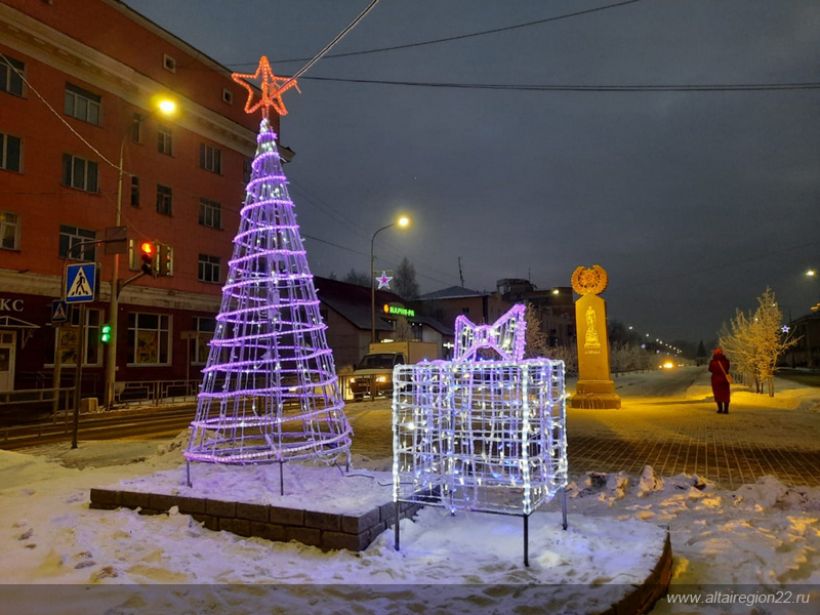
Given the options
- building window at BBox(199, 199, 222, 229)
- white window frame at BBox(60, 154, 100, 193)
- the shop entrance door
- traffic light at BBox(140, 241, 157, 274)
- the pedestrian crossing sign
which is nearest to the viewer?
the pedestrian crossing sign

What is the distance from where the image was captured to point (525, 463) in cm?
435

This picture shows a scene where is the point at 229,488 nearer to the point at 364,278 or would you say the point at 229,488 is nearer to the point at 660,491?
the point at 660,491

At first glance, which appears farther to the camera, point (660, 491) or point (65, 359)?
point (65, 359)

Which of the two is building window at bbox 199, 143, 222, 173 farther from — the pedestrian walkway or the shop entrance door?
the pedestrian walkway

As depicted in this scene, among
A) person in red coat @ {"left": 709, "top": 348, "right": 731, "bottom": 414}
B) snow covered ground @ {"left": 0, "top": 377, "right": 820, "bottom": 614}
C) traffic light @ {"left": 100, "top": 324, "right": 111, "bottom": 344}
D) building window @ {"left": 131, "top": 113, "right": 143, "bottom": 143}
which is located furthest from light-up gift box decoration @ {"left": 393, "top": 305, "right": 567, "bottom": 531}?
building window @ {"left": 131, "top": 113, "right": 143, "bottom": 143}

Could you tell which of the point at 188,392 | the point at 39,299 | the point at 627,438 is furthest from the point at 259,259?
the point at 188,392

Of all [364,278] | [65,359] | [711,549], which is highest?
[364,278]

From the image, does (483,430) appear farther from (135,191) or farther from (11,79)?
(135,191)

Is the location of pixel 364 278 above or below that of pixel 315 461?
above

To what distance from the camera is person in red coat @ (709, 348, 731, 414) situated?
53.6ft

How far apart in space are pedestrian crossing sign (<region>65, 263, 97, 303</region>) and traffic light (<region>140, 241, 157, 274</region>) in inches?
276

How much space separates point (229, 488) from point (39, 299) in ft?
70.9

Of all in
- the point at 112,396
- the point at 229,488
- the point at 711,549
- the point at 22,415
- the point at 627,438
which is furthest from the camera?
the point at 112,396

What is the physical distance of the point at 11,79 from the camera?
2280 cm
